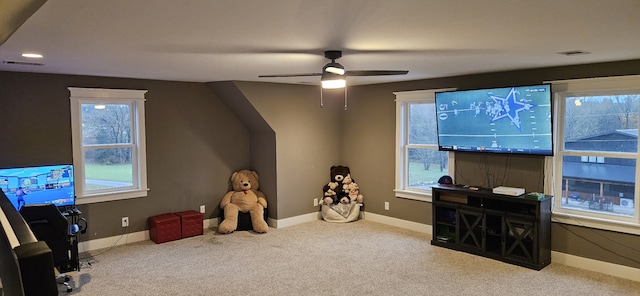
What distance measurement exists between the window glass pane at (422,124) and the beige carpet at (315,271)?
1.34 metres

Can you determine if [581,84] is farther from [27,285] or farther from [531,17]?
[27,285]

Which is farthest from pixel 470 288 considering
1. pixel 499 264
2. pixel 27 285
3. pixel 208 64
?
pixel 27 285

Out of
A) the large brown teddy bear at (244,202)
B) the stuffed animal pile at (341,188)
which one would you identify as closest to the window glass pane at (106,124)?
the large brown teddy bear at (244,202)

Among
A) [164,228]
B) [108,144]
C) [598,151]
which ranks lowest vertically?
[164,228]

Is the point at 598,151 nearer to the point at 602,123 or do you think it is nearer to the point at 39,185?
the point at 602,123

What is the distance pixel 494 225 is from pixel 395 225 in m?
1.64

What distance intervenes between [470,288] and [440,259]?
0.81 metres

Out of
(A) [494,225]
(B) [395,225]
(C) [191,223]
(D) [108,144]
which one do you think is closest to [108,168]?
(D) [108,144]

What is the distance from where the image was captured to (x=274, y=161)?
6.26 meters

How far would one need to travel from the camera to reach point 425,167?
20.1ft

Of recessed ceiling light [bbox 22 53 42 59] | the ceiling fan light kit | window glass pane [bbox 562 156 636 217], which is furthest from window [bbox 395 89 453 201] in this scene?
recessed ceiling light [bbox 22 53 42 59]

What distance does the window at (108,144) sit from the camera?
5145mm

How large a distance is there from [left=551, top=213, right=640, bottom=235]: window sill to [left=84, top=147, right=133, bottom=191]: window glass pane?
5070mm

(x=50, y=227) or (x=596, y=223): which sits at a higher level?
(x=50, y=227)
